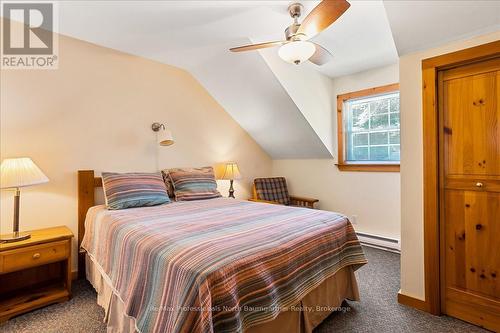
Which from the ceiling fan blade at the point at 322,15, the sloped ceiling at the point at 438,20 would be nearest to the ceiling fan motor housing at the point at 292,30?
the ceiling fan blade at the point at 322,15

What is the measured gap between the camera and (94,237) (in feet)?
7.18

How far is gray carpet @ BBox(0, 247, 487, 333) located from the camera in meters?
1.73

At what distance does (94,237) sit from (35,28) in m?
2.02

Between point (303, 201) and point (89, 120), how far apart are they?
309cm

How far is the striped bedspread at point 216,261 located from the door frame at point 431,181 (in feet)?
1.69

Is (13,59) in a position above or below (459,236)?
above

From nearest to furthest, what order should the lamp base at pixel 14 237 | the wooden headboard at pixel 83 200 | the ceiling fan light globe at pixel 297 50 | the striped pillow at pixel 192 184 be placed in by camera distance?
the ceiling fan light globe at pixel 297 50 < the lamp base at pixel 14 237 < the wooden headboard at pixel 83 200 < the striped pillow at pixel 192 184

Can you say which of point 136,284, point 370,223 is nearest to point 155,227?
point 136,284

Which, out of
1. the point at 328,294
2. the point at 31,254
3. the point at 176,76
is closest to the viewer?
the point at 328,294

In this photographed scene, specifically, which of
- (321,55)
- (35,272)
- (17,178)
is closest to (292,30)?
(321,55)

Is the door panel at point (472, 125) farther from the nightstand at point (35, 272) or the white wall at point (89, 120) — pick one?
the nightstand at point (35, 272)

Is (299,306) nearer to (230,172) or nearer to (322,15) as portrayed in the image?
(322,15)

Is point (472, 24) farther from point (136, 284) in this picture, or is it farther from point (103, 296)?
point (103, 296)

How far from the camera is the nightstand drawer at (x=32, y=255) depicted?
5.96 ft
